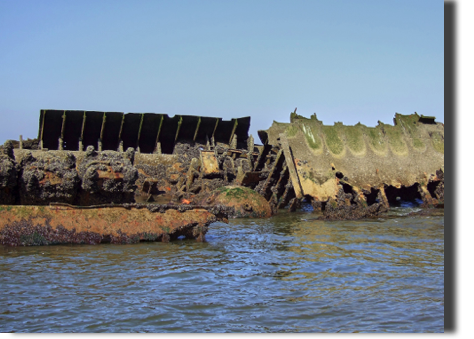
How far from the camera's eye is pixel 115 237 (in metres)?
5.73

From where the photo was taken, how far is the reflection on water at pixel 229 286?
3074 millimetres

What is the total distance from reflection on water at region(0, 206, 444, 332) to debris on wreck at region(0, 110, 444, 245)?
1.77 ft

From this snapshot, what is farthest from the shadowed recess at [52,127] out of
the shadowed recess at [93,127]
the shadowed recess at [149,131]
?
the shadowed recess at [149,131]

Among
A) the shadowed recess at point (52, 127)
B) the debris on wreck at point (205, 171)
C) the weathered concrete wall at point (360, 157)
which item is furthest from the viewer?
the shadowed recess at point (52, 127)

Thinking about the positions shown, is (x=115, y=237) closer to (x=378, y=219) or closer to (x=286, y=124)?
(x=378, y=219)

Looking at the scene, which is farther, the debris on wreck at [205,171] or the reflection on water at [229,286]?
the debris on wreck at [205,171]

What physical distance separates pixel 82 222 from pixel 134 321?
2979 mm

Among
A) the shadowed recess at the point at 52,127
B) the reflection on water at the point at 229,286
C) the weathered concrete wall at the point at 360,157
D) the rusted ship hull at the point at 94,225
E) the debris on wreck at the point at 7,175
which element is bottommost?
the reflection on water at the point at 229,286

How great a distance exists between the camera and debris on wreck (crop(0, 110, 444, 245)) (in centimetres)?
620

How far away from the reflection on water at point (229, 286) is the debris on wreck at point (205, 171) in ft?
1.77

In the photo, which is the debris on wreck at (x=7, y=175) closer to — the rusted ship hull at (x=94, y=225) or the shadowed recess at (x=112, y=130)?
the rusted ship hull at (x=94, y=225)

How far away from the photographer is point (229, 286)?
4.00 metres
